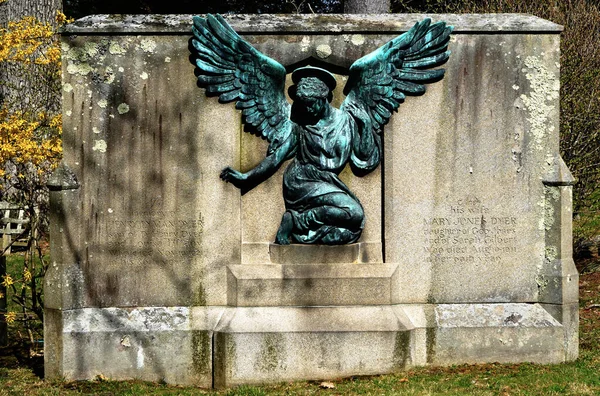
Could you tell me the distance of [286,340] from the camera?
7941mm

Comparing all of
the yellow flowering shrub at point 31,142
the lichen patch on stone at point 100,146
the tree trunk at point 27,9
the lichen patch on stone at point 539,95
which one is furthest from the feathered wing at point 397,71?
the tree trunk at point 27,9

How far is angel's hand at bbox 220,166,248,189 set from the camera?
26.6ft

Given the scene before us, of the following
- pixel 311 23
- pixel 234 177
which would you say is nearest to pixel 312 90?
pixel 311 23

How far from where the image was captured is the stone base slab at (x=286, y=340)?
7.95 m

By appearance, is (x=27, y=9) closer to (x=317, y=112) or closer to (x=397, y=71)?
(x=317, y=112)

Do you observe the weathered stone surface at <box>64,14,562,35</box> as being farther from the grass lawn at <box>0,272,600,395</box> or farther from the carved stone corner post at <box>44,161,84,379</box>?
the grass lawn at <box>0,272,600,395</box>

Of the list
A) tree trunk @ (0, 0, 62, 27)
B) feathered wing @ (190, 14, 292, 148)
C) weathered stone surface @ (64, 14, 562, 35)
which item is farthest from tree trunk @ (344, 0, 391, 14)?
feathered wing @ (190, 14, 292, 148)

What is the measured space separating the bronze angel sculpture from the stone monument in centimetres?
10

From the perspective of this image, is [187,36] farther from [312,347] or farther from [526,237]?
[526,237]

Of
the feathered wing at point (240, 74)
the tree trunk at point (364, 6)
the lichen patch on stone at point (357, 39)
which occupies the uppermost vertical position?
the tree trunk at point (364, 6)

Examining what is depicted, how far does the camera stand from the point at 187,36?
8.12 m

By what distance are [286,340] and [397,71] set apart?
99.3 inches

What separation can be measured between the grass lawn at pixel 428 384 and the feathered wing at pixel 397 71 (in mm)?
2196

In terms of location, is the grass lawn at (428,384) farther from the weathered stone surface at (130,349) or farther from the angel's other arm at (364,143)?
the angel's other arm at (364,143)
